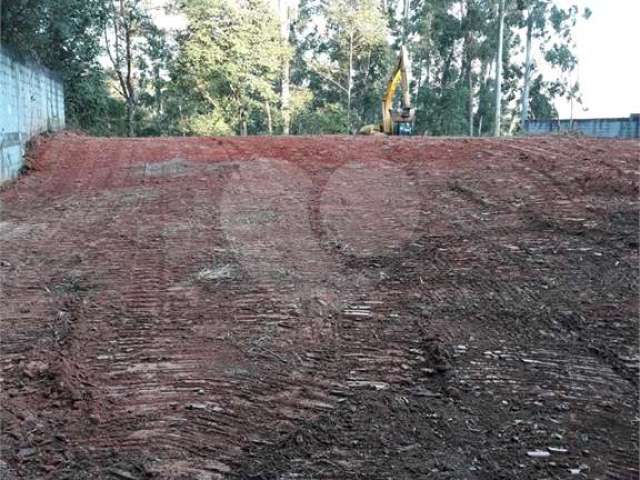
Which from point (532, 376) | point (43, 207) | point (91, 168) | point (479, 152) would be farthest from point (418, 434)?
point (91, 168)

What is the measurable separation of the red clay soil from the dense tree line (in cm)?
969

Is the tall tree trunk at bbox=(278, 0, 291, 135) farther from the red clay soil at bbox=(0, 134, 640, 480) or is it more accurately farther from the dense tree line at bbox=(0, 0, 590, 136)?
the red clay soil at bbox=(0, 134, 640, 480)

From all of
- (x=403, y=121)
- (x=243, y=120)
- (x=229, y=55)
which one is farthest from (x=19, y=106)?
(x=243, y=120)

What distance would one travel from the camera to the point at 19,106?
10008 mm

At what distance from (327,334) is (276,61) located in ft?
64.5

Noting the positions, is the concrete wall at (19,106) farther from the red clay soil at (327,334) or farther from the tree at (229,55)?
the tree at (229,55)

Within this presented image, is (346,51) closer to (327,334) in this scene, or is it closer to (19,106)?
(19,106)

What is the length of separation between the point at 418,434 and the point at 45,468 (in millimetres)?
1452

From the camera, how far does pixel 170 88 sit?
2234cm

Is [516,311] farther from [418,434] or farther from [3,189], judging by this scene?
[3,189]

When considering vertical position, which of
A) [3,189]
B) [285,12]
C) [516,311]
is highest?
[285,12]

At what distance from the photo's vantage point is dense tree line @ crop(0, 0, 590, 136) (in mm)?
16750

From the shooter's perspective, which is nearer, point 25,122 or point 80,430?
point 80,430

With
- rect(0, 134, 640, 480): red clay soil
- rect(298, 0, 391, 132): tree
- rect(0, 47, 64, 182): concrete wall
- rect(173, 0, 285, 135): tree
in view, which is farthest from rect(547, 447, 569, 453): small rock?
rect(298, 0, 391, 132): tree
